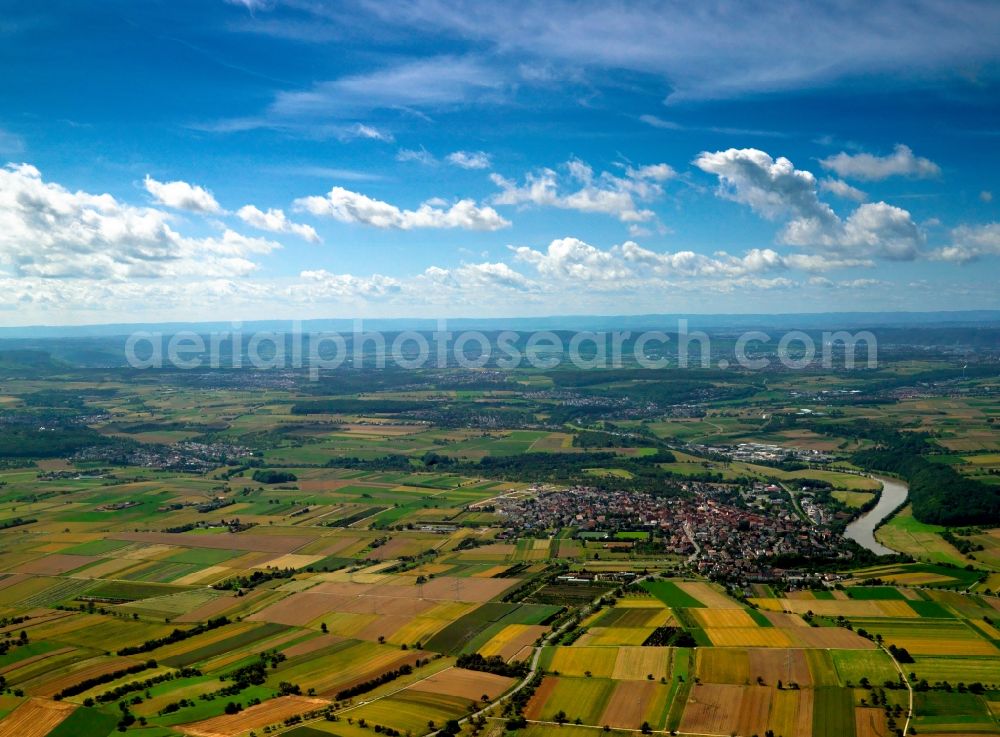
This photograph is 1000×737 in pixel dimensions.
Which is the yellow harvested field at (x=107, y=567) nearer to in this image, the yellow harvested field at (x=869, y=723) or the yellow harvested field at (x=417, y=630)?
the yellow harvested field at (x=417, y=630)

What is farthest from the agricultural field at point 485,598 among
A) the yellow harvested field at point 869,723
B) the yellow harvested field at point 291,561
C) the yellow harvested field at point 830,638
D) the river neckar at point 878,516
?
the river neckar at point 878,516

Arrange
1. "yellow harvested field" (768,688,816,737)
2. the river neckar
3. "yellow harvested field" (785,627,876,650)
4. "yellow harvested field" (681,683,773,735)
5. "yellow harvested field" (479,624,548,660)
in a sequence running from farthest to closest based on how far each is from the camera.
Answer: the river neckar, "yellow harvested field" (479,624,548,660), "yellow harvested field" (785,627,876,650), "yellow harvested field" (681,683,773,735), "yellow harvested field" (768,688,816,737)

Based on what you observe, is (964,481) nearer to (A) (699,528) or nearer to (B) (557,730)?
(A) (699,528)

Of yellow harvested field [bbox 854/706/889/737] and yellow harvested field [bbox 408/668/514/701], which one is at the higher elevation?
yellow harvested field [bbox 854/706/889/737]

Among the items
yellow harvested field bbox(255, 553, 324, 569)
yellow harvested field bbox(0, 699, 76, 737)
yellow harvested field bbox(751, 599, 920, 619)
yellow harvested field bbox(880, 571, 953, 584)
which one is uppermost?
yellow harvested field bbox(880, 571, 953, 584)

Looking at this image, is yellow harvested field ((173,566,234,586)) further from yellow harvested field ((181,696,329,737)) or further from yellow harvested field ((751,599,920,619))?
yellow harvested field ((751,599,920,619))

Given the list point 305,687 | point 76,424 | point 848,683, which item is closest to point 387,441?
point 76,424

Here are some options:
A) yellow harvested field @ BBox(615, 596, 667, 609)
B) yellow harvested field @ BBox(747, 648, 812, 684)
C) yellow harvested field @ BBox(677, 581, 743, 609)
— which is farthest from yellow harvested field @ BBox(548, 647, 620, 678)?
yellow harvested field @ BBox(677, 581, 743, 609)
